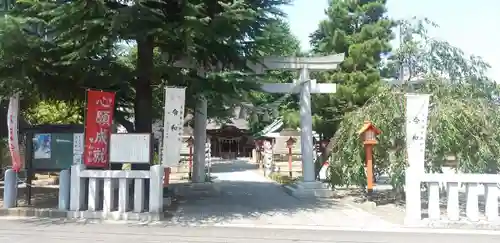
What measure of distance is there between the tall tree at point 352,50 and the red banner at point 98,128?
9468 mm

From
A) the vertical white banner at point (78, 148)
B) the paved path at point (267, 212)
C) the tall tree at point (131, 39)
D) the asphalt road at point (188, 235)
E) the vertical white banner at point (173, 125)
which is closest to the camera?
the asphalt road at point (188, 235)

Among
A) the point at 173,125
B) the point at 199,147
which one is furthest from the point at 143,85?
the point at 199,147

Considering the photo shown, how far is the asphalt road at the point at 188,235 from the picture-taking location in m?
8.97

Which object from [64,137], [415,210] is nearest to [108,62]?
[64,137]

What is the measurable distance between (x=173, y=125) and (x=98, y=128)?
1821mm

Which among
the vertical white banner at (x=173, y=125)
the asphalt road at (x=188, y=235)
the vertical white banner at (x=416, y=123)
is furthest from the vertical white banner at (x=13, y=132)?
the vertical white banner at (x=416, y=123)

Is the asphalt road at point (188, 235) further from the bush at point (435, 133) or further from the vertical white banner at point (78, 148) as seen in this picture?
the bush at point (435, 133)

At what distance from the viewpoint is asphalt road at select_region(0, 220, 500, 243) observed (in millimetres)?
8969

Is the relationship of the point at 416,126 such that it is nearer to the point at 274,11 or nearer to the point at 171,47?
the point at 274,11

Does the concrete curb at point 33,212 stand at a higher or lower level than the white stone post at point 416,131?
lower

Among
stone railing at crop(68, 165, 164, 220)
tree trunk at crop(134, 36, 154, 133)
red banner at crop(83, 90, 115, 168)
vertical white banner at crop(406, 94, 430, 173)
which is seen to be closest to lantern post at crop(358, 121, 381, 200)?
vertical white banner at crop(406, 94, 430, 173)

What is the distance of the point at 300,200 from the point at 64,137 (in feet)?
23.9

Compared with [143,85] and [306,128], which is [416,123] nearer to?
[306,128]

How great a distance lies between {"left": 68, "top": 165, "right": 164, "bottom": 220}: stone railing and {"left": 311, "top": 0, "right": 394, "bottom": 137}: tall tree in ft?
30.8
